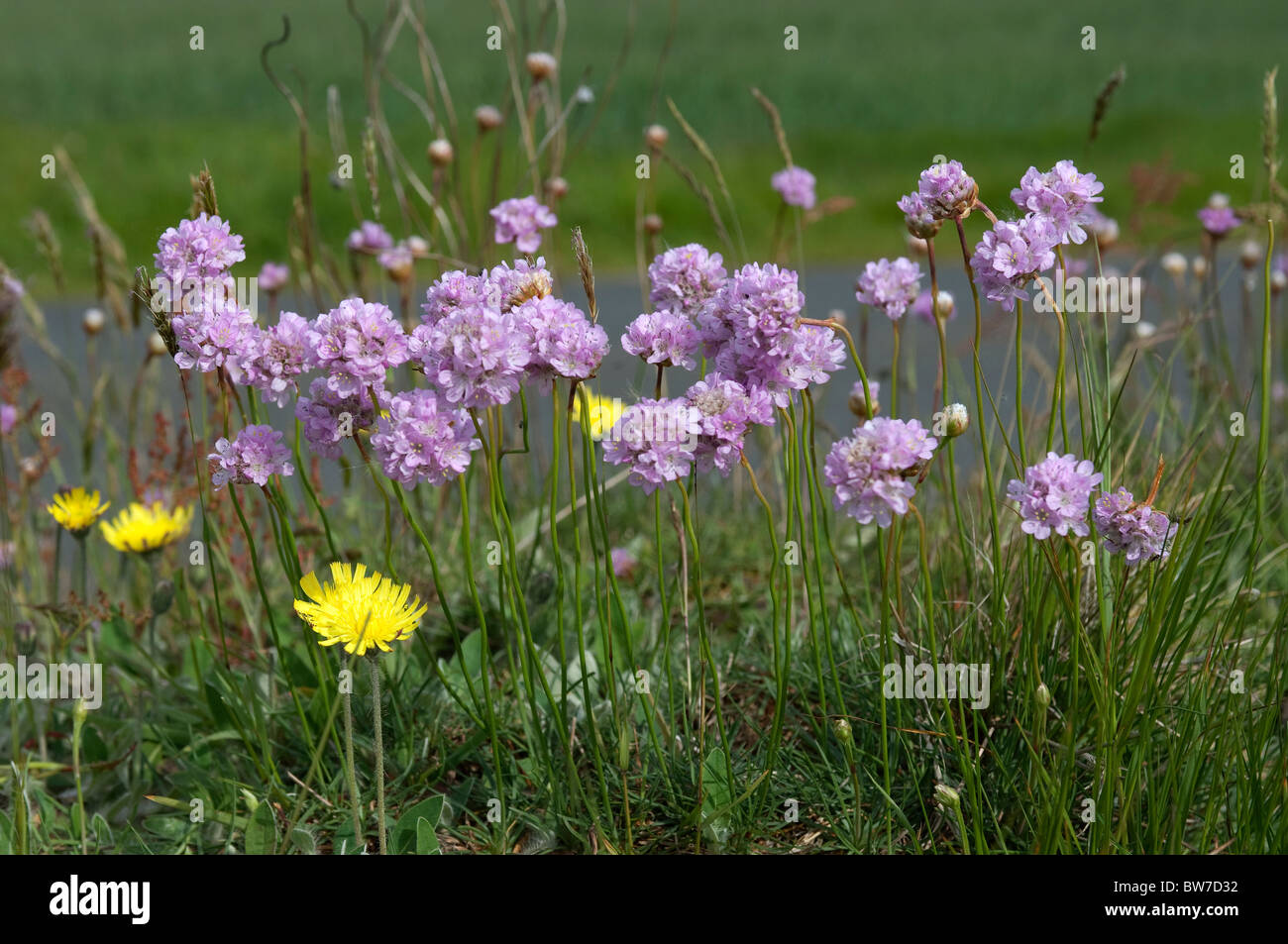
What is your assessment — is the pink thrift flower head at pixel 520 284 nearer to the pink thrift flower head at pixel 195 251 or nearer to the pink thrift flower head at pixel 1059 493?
the pink thrift flower head at pixel 195 251

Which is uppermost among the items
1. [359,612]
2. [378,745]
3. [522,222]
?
[522,222]

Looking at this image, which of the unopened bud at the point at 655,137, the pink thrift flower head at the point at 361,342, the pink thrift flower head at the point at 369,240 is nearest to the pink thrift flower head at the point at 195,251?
the pink thrift flower head at the point at 361,342

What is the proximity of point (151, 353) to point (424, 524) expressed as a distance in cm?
72

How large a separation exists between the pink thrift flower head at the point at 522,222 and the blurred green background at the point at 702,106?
779mm

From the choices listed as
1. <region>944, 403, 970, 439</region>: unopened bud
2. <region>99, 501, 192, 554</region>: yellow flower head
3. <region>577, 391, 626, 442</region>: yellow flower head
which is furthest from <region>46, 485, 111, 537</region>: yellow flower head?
<region>944, 403, 970, 439</region>: unopened bud

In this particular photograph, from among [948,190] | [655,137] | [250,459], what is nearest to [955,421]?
[948,190]

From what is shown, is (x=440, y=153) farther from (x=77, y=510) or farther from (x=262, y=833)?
(x=262, y=833)

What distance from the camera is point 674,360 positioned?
60.6 inches

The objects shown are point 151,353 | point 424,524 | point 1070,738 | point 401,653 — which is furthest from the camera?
point 424,524

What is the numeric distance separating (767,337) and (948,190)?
1.01ft

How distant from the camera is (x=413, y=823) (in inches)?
68.6

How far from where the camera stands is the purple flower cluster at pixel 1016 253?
1.51m
